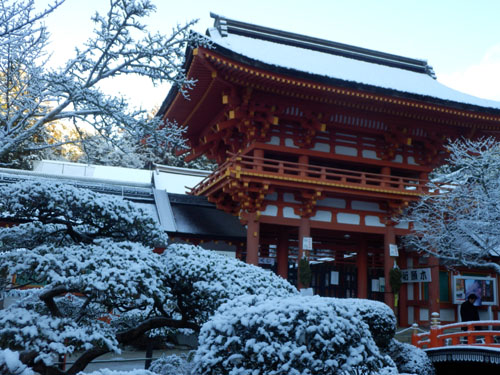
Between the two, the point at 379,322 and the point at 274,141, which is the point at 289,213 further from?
the point at 379,322

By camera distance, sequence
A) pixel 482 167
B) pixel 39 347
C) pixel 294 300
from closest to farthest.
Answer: pixel 294 300 → pixel 39 347 → pixel 482 167

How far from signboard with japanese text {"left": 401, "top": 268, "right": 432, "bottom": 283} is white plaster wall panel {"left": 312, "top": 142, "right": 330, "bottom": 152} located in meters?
5.57

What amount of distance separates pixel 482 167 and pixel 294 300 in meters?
10.7

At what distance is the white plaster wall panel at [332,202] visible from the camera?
16422 millimetres

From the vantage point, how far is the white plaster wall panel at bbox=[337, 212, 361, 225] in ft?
54.2

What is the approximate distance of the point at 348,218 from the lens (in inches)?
655

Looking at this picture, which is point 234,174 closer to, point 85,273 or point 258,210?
point 258,210

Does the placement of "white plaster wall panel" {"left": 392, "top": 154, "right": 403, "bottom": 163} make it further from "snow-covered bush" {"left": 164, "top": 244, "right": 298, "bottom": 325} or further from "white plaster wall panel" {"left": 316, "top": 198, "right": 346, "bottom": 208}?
"snow-covered bush" {"left": 164, "top": 244, "right": 298, "bottom": 325}

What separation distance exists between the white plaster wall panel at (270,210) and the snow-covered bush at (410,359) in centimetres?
618

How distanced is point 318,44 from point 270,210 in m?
9.33

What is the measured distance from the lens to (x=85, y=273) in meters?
5.23

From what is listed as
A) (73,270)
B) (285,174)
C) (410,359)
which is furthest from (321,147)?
(73,270)

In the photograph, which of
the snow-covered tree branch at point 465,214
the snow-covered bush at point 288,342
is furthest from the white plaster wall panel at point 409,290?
the snow-covered bush at point 288,342

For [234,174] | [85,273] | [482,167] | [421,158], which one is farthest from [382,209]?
[85,273]
